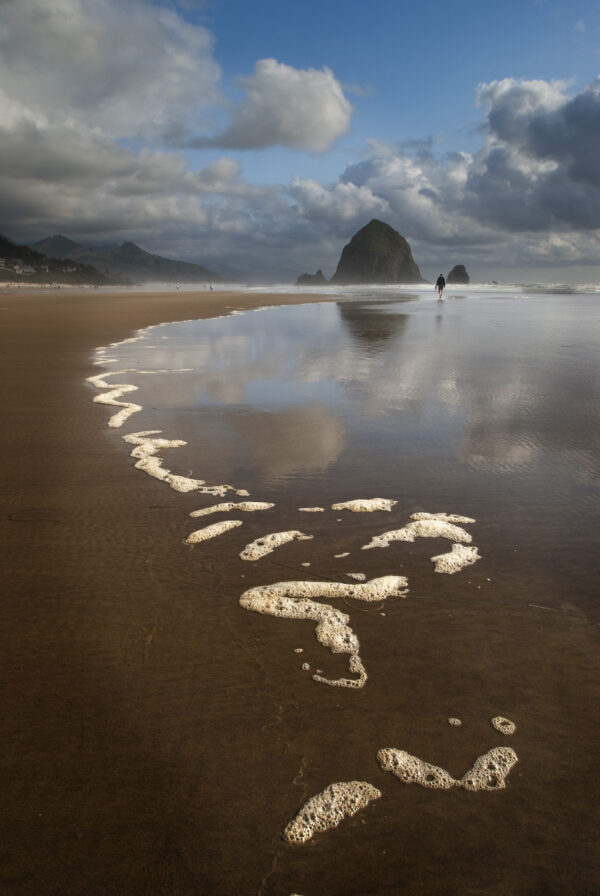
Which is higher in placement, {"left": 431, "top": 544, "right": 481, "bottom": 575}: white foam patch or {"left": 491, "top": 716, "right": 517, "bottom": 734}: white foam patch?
{"left": 431, "top": 544, "right": 481, "bottom": 575}: white foam patch

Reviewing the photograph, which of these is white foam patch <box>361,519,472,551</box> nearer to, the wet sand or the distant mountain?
the wet sand

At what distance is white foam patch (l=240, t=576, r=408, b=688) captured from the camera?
3.02 metres

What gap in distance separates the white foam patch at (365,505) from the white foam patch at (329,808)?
2603 millimetres

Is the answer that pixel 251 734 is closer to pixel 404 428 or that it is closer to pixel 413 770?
pixel 413 770

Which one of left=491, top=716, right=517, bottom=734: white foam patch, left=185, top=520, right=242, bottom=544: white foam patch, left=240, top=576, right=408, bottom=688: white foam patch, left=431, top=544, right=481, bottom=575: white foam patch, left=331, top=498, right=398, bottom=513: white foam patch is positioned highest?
left=331, top=498, right=398, bottom=513: white foam patch

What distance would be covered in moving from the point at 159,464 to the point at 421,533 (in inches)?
116

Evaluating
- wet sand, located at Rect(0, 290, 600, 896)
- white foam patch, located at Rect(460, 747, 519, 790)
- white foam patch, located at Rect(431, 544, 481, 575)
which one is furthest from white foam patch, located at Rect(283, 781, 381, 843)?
white foam patch, located at Rect(431, 544, 481, 575)

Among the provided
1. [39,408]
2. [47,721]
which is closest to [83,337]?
[39,408]

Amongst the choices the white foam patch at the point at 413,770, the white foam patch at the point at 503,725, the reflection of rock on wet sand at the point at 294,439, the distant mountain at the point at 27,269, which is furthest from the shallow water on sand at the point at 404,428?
the distant mountain at the point at 27,269

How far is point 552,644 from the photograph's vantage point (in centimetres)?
294

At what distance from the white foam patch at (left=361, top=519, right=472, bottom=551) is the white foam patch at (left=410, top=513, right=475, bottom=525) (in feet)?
0.22

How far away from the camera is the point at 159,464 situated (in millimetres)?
5750

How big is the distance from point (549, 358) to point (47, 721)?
13.8m

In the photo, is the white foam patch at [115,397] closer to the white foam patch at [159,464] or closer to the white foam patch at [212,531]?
the white foam patch at [159,464]
